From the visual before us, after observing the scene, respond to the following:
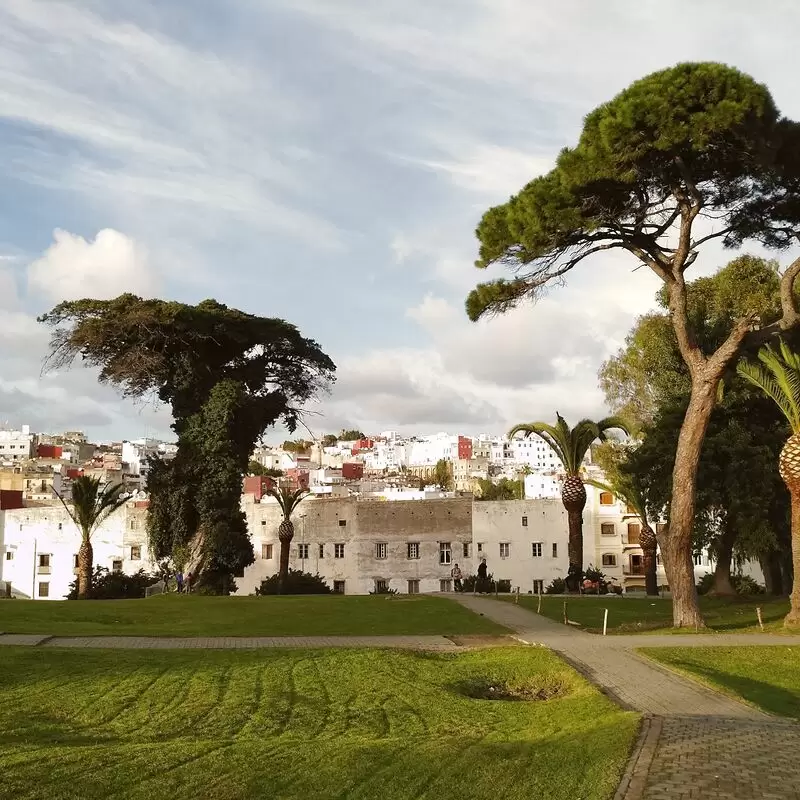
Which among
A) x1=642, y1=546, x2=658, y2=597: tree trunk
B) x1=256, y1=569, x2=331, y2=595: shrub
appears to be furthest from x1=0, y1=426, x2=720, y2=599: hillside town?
x1=642, y1=546, x2=658, y2=597: tree trunk

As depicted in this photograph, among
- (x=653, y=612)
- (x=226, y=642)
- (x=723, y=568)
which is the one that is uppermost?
(x=723, y=568)

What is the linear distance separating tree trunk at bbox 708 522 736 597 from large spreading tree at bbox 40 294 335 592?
17.9 metres

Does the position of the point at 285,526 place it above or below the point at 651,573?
above

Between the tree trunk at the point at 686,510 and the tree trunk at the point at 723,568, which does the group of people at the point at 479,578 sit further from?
the tree trunk at the point at 686,510

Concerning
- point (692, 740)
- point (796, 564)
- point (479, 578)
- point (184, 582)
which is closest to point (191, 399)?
point (184, 582)

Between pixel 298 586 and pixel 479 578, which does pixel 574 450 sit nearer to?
pixel 479 578

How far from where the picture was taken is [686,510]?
20.7 metres

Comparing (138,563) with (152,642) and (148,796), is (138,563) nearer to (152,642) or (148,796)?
(152,642)

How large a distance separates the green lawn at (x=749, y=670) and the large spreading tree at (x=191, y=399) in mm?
22476

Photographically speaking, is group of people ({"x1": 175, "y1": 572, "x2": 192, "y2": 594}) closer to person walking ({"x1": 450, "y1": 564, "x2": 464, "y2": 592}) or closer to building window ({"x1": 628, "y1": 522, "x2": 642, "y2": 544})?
person walking ({"x1": 450, "y1": 564, "x2": 464, "y2": 592})

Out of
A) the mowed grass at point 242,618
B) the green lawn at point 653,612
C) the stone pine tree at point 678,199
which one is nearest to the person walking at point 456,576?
the green lawn at point 653,612

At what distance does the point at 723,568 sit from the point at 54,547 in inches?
1637

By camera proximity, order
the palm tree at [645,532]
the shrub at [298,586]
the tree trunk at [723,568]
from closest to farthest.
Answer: the tree trunk at [723,568], the palm tree at [645,532], the shrub at [298,586]

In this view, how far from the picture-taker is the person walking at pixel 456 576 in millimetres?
44406
